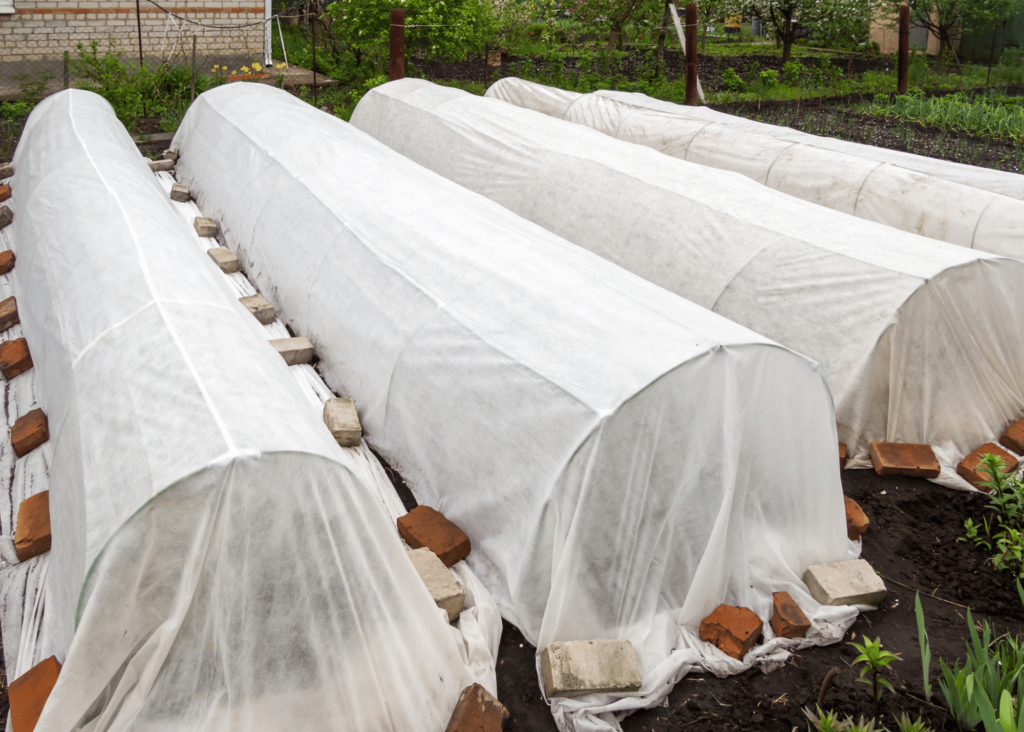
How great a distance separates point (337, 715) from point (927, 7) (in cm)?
2075

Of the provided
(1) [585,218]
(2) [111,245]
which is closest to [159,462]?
(2) [111,245]

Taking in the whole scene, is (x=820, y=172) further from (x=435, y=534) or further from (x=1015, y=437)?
(x=435, y=534)

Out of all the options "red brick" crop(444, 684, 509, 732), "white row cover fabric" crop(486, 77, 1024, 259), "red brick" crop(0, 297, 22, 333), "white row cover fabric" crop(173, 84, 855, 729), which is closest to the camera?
"red brick" crop(444, 684, 509, 732)

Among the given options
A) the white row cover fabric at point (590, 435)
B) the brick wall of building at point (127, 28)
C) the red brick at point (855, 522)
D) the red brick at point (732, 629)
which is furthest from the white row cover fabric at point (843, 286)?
the brick wall of building at point (127, 28)

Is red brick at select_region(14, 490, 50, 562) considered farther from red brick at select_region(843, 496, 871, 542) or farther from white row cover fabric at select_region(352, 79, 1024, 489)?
white row cover fabric at select_region(352, 79, 1024, 489)

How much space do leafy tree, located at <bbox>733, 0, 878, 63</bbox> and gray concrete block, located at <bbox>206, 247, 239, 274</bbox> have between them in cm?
1515

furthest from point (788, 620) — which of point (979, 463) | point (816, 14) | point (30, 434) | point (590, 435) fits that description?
point (816, 14)

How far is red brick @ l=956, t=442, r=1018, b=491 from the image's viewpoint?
3.70m

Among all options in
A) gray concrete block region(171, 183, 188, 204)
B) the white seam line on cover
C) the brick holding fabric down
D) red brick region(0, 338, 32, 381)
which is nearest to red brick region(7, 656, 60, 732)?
the white seam line on cover

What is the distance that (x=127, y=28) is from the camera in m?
11.1

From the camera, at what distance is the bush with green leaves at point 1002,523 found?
3.16 meters

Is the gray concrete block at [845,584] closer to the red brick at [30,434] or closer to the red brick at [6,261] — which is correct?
the red brick at [30,434]

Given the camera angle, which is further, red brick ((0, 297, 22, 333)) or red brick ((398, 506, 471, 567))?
red brick ((0, 297, 22, 333))

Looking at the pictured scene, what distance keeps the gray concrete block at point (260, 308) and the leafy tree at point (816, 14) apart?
15.5 meters
